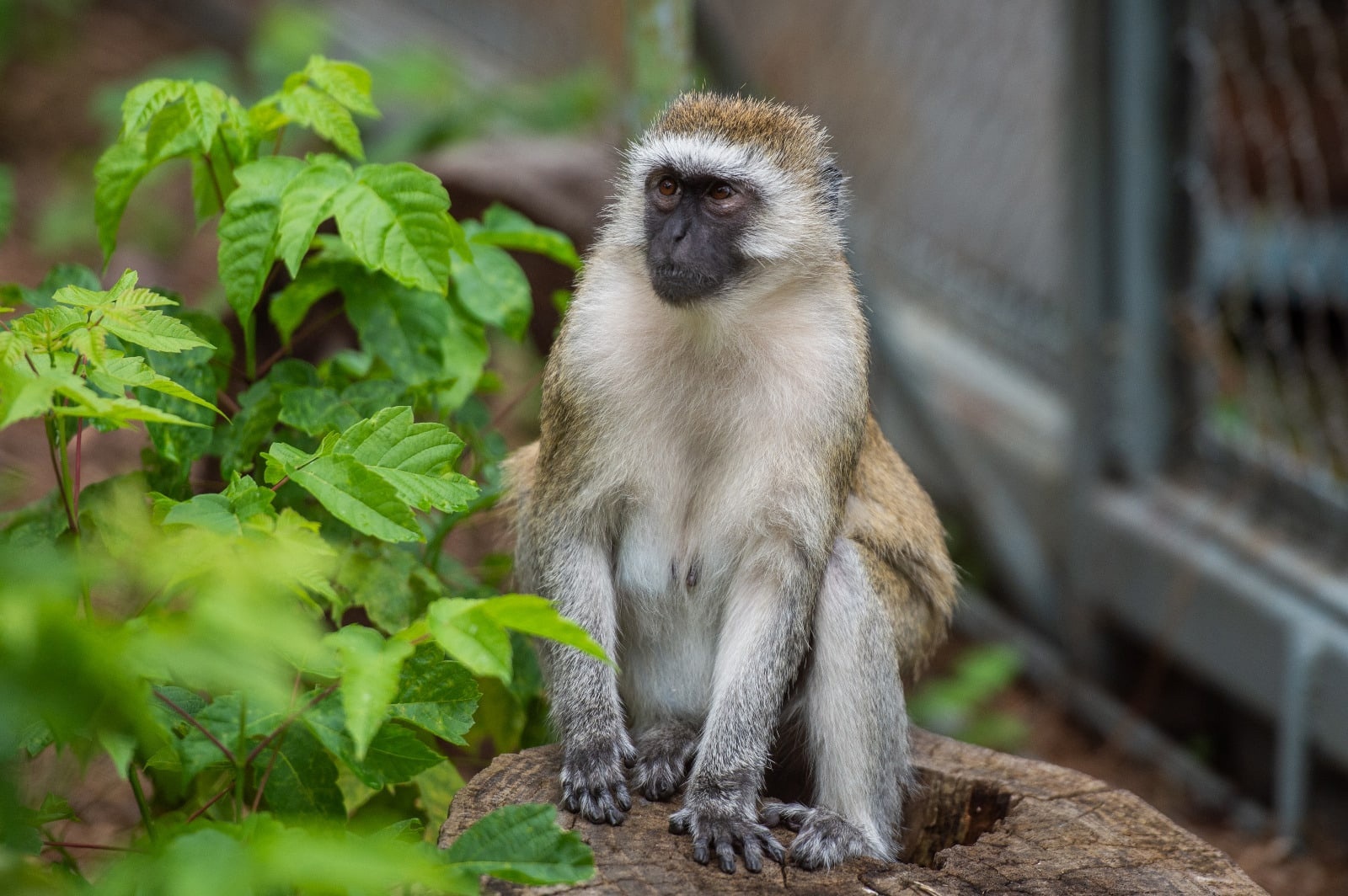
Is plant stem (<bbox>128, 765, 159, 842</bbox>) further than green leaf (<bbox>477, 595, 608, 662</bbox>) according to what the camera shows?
Yes

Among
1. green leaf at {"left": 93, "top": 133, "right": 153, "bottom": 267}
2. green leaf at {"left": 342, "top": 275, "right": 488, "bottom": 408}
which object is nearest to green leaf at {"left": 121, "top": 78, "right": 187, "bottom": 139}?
green leaf at {"left": 93, "top": 133, "right": 153, "bottom": 267}

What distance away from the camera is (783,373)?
3.74 metres

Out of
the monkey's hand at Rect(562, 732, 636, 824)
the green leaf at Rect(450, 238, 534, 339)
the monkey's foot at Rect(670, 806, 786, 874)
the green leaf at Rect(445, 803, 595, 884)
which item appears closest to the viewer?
the green leaf at Rect(445, 803, 595, 884)

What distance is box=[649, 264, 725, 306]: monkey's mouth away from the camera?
365cm

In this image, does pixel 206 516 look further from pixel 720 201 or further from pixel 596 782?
pixel 720 201

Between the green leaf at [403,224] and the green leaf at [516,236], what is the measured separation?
2.24 ft

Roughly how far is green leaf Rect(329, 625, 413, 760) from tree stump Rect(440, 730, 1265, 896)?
722mm

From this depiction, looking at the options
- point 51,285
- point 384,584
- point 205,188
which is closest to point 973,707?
point 384,584

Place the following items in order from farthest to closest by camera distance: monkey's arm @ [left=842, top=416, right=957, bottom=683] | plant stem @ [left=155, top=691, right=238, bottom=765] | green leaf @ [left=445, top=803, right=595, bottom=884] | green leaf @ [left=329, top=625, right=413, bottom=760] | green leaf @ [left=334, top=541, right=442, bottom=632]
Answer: monkey's arm @ [left=842, top=416, right=957, bottom=683]
green leaf @ [left=334, top=541, right=442, bottom=632]
plant stem @ [left=155, top=691, right=238, bottom=765]
green leaf @ [left=445, top=803, right=595, bottom=884]
green leaf @ [left=329, top=625, right=413, bottom=760]

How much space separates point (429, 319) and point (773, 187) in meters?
1.10

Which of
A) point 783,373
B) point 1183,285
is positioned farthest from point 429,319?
point 1183,285

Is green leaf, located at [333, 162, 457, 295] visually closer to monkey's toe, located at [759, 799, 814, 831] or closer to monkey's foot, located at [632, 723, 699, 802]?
monkey's foot, located at [632, 723, 699, 802]

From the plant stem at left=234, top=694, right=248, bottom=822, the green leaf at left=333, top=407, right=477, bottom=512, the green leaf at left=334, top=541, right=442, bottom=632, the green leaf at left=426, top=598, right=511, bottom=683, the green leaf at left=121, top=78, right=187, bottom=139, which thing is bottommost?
the plant stem at left=234, top=694, right=248, bottom=822

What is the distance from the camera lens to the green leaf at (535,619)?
2191mm
